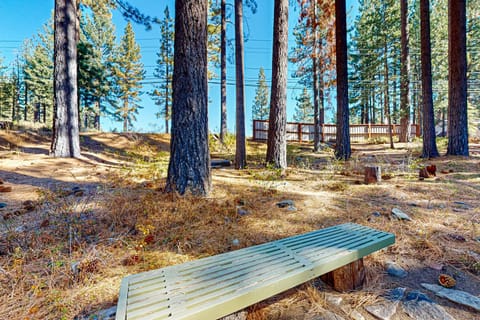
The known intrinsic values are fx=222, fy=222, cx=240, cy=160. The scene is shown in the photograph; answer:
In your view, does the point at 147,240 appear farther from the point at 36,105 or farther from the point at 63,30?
the point at 36,105

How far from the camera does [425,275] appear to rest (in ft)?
5.49

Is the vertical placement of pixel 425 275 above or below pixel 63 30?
below

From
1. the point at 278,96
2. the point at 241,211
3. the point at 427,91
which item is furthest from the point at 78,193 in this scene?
the point at 427,91

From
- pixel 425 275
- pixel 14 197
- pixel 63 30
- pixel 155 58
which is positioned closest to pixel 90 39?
pixel 155 58

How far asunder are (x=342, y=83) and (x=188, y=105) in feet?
18.1

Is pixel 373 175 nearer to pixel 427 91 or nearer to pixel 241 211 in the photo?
pixel 241 211

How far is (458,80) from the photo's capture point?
6180 millimetres

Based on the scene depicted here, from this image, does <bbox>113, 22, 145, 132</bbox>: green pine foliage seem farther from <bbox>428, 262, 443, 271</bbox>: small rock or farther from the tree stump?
<bbox>428, 262, 443, 271</bbox>: small rock

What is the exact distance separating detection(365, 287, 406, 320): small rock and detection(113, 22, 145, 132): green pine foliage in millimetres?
23054

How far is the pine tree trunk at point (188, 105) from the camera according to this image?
297cm

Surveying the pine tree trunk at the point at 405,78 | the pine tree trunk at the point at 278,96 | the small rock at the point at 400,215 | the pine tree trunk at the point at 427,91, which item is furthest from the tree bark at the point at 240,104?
the pine tree trunk at the point at 405,78

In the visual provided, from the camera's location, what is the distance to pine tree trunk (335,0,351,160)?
21.6 feet

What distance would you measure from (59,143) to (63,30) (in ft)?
9.05

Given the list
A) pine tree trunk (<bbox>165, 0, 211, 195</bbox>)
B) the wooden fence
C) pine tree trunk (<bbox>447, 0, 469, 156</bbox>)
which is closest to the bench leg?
pine tree trunk (<bbox>165, 0, 211, 195</bbox>)
